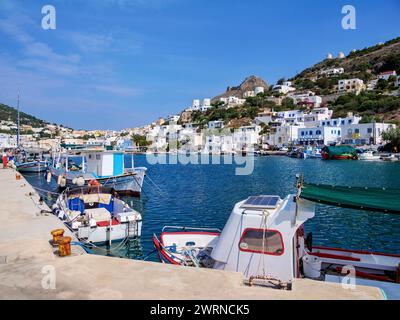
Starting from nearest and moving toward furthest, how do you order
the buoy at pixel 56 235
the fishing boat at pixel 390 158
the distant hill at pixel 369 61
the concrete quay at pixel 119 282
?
the concrete quay at pixel 119 282, the buoy at pixel 56 235, the fishing boat at pixel 390 158, the distant hill at pixel 369 61

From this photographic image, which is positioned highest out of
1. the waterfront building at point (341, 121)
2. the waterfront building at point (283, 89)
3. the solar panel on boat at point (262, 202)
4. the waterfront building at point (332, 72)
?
the waterfront building at point (332, 72)

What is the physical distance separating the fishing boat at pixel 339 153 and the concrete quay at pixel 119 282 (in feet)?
244

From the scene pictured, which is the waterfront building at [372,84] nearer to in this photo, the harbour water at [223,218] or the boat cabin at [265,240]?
the harbour water at [223,218]

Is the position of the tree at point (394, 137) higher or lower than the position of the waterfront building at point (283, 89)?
lower

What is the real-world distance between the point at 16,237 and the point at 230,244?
22.8ft

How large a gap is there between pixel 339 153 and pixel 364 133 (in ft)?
51.2

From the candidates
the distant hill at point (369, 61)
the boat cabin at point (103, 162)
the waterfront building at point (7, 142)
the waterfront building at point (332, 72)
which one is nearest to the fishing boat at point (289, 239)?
the boat cabin at point (103, 162)

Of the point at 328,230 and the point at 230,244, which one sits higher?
the point at 230,244

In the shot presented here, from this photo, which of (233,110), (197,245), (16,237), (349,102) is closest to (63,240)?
(16,237)

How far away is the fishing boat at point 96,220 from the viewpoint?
1379 cm

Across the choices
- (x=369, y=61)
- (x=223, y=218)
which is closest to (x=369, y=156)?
(x=223, y=218)

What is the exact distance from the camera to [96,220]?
1463cm

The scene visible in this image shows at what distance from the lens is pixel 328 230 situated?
17250mm

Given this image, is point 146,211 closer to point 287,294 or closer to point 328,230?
point 328,230
